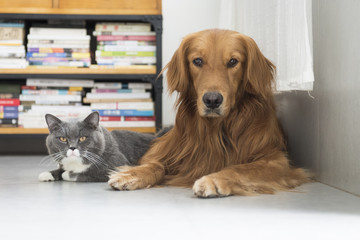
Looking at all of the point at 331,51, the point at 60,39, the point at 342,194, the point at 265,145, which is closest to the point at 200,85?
the point at 265,145

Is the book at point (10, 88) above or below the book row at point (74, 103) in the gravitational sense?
above

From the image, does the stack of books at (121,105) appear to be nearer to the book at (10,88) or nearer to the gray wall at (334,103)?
the book at (10,88)

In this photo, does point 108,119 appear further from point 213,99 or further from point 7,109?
point 213,99

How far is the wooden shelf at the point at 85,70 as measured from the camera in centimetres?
352

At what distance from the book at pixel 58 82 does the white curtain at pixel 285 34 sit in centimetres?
146

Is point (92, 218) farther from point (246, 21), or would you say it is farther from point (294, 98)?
point (246, 21)

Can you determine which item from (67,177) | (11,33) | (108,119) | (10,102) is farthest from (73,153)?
(11,33)

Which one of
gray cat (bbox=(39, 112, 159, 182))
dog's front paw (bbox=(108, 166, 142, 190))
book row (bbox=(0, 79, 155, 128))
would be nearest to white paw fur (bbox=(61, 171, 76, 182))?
gray cat (bbox=(39, 112, 159, 182))

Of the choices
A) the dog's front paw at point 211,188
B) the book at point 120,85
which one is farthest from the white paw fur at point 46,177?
the book at point 120,85

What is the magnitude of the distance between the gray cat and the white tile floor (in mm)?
149

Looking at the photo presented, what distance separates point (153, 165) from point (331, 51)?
0.87 meters

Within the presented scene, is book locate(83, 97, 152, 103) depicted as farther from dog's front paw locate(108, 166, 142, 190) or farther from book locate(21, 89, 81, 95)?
dog's front paw locate(108, 166, 142, 190)

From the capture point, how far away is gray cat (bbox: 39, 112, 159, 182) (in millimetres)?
1987

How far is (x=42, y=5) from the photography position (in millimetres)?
3609
